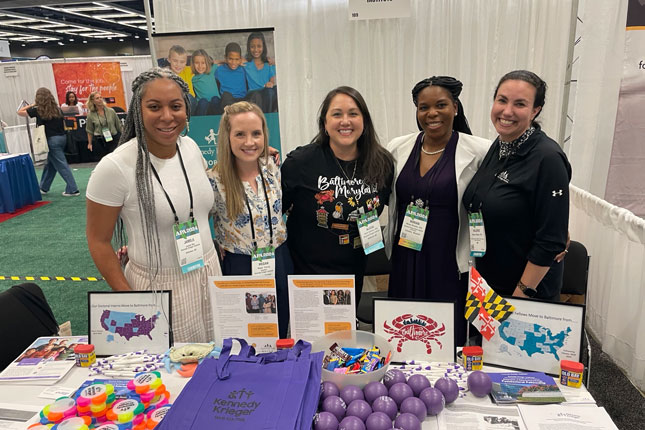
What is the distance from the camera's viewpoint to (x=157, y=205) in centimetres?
160

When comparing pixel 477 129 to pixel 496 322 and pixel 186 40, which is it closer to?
pixel 186 40

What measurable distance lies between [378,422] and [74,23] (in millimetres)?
15732

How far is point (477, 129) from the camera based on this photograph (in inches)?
166

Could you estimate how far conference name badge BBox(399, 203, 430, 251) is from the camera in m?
1.93

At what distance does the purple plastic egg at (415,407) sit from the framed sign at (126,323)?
0.88 meters

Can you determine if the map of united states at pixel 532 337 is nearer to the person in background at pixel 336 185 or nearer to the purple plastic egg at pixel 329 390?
the purple plastic egg at pixel 329 390

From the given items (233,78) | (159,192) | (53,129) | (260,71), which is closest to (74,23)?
(53,129)

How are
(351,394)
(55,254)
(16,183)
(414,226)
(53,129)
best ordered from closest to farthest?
(351,394)
(414,226)
(55,254)
(16,183)
(53,129)

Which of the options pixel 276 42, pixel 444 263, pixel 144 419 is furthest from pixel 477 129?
pixel 144 419

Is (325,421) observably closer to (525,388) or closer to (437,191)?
(525,388)

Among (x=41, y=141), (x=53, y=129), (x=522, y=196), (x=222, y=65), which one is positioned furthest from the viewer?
(x=41, y=141)

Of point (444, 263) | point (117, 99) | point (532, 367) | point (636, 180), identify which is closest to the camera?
point (532, 367)

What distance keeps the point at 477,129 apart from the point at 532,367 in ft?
10.4

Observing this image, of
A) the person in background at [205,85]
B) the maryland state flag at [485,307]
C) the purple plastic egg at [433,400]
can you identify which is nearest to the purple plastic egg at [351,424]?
the purple plastic egg at [433,400]
